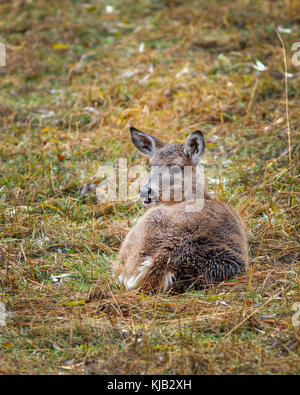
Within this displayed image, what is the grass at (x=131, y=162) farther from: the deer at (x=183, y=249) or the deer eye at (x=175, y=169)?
the deer eye at (x=175, y=169)

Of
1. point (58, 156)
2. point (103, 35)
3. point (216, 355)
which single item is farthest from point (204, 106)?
point (216, 355)

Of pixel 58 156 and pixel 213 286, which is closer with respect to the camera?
pixel 213 286

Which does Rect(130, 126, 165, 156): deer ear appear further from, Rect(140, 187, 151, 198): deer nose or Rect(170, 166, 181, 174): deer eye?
Rect(140, 187, 151, 198): deer nose

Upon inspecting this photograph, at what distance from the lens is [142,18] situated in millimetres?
11711

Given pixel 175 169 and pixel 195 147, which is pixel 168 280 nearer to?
pixel 175 169

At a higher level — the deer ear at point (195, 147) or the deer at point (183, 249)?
the deer ear at point (195, 147)

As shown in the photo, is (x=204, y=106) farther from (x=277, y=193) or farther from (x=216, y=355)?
(x=216, y=355)

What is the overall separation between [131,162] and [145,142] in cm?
137

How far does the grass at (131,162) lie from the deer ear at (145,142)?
2.45 ft

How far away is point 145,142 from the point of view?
5957 millimetres

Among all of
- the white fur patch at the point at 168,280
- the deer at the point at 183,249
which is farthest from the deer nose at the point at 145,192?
the white fur patch at the point at 168,280

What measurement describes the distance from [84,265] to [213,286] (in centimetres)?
136

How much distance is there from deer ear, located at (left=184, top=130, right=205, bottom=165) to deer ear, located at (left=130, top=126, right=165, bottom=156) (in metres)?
0.43

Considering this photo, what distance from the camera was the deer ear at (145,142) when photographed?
5.86 metres
